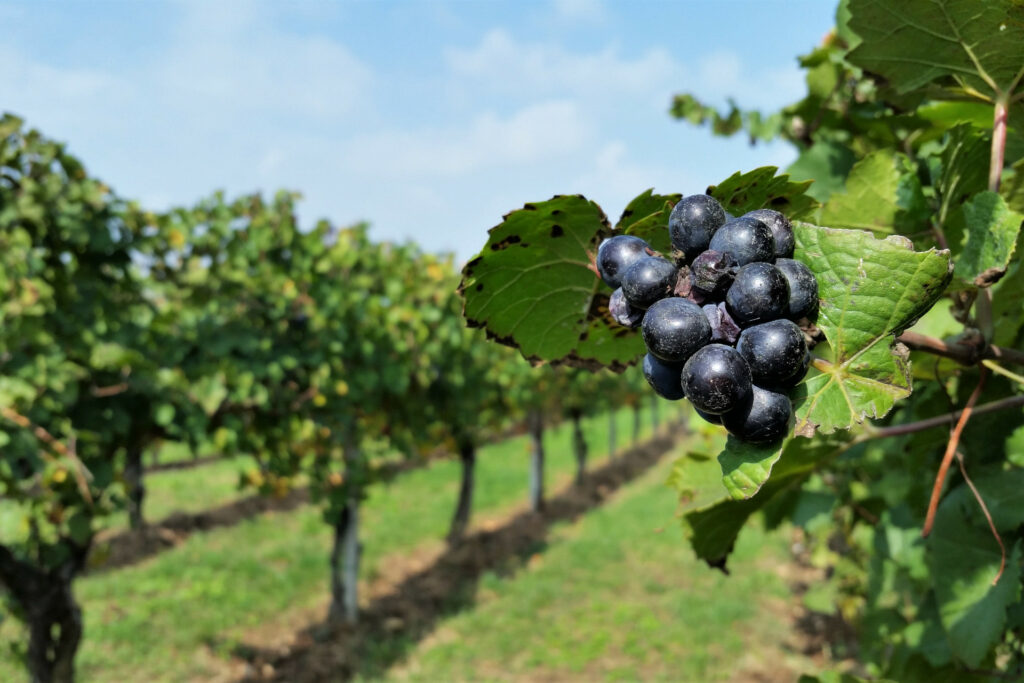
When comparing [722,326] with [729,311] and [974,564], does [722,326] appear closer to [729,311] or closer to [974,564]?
[729,311]

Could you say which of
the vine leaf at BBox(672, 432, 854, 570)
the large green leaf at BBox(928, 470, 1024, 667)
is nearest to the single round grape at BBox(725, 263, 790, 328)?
the vine leaf at BBox(672, 432, 854, 570)

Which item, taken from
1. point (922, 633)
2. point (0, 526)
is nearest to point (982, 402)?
point (922, 633)

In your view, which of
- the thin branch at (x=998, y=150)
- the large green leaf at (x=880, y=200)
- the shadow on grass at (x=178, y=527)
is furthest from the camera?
the shadow on grass at (x=178, y=527)

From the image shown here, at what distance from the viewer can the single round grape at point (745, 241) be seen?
0.77 m

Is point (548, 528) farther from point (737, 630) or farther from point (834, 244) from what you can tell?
point (834, 244)

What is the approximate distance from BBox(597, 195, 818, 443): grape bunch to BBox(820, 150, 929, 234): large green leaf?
59 centimetres

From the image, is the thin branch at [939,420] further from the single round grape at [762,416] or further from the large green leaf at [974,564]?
the single round grape at [762,416]

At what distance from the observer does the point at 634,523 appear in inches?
550

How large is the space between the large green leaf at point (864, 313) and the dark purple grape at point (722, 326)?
12 cm

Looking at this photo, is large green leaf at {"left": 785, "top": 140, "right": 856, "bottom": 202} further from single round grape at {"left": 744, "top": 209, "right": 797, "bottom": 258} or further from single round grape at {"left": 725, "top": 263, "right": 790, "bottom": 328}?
single round grape at {"left": 725, "top": 263, "right": 790, "bottom": 328}

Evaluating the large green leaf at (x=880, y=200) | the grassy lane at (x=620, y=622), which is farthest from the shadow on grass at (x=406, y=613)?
the large green leaf at (x=880, y=200)

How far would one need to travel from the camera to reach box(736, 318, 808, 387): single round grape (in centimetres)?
75

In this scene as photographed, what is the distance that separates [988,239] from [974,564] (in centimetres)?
85

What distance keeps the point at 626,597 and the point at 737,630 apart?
1.76 m
